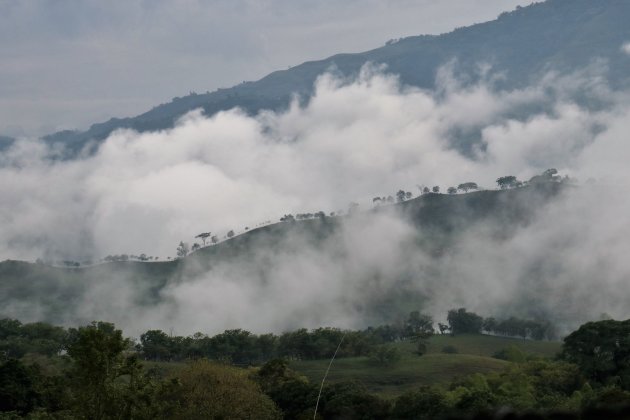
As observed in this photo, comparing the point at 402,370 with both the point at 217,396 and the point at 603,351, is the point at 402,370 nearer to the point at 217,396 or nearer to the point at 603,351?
the point at 603,351

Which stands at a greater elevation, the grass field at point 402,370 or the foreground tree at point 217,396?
the foreground tree at point 217,396

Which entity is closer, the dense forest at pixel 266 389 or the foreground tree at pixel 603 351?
the dense forest at pixel 266 389

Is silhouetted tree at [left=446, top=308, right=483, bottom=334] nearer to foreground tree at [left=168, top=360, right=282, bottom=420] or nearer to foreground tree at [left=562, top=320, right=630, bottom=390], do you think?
foreground tree at [left=562, top=320, right=630, bottom=390]

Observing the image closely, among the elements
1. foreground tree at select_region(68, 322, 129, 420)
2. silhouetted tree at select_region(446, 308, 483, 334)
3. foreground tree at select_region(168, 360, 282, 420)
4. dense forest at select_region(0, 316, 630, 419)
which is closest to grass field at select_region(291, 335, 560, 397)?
dense forest at select_region(0, 316, 630, 419)

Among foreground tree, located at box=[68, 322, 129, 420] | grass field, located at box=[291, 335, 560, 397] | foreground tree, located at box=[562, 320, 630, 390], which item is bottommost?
grass field, located at box=[291, 335, 560, 397]

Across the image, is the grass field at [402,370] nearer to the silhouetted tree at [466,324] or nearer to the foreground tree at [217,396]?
the foreground tree at [217,396]

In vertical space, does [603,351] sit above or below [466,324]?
above

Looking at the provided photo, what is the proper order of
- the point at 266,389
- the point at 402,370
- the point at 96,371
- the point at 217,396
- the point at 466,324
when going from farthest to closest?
the point at 466,324 → the point at 402,370 → the point at 266,389 → the point at 217,396 → the point at 96,371

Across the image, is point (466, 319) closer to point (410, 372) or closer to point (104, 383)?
point (410, 372)

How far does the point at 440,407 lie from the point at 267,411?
1852 centimetres

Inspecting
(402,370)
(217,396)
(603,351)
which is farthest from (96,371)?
(402,370)

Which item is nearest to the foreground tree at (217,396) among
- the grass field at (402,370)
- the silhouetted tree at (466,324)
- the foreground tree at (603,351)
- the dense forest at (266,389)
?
the dense forest at (266,389)

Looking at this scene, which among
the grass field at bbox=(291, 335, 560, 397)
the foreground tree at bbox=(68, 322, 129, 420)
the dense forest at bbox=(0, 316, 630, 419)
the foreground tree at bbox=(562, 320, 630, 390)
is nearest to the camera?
the foreground tree at bbox=(68, 322, 129, 420)

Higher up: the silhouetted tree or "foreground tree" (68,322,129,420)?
"foreground tree" (68,322,129,420)
